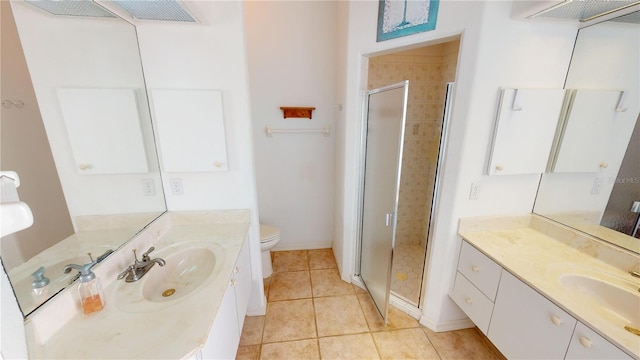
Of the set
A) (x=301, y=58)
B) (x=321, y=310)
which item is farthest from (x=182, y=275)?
(x=301, y=58)

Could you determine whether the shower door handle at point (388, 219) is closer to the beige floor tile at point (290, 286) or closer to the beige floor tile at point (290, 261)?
the beige floor tile at point (290, 286)

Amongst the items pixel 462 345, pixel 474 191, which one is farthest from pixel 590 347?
pixel 462 345

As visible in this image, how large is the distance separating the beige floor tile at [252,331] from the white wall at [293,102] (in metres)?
1.07

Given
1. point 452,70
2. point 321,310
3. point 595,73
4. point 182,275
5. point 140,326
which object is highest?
point 452,70

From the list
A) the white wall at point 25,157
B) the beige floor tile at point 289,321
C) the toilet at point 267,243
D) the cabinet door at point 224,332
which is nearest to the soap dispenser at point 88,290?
the white wall at point 25,157

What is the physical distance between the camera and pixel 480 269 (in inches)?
57.1

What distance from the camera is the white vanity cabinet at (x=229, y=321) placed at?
37.7 inches

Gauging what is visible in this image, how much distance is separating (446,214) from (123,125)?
6.76 ft

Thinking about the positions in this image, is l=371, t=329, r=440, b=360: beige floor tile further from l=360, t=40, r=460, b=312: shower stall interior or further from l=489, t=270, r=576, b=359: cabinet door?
l=489, t=270, r=576, b=359: cabinet door

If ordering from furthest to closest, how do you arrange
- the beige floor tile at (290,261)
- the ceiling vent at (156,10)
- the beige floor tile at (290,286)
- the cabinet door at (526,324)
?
1. the beige floor tile at (290,261)
2. the beige floor tile at (290,286)
3. the ceiling vent at (156,10)
4. the cabinet door at (526,324)

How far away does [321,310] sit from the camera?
6.63 ft

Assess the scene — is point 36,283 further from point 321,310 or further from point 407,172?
point 407,172

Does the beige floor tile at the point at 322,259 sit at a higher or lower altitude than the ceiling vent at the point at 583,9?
lower

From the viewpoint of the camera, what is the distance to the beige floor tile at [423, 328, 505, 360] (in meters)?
1.64
